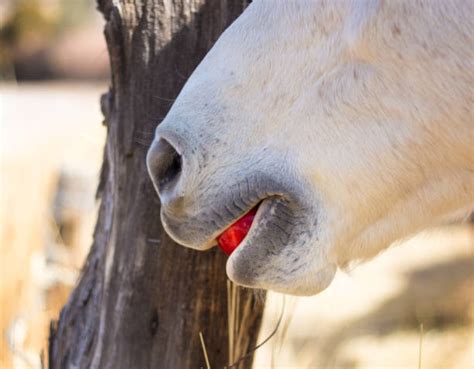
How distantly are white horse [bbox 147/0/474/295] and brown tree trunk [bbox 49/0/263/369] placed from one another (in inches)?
11.8

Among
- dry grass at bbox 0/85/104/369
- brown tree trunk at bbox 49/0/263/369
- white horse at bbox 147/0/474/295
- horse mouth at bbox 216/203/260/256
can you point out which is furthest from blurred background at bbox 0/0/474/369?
brown tree trunk at bbox 49/0/263/369

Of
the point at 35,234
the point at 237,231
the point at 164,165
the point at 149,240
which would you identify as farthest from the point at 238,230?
the point at 35,234

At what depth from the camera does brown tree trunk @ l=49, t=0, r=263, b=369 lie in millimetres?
1945

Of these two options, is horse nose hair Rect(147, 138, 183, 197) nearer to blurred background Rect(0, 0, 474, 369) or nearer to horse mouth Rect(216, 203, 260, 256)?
horse mouth Rect(216, 203, 260, 256)

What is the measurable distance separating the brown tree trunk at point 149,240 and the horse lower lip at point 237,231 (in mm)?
304

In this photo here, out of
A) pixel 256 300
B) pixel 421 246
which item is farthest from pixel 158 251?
pixel 421 246

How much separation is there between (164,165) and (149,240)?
39 cm

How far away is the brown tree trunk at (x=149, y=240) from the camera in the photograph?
1.95 m

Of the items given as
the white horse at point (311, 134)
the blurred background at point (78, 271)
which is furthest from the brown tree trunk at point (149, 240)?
the blurred background at point (78, 271)

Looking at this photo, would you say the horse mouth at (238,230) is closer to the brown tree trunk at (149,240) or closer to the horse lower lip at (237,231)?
the horse lower lip at (237,231)

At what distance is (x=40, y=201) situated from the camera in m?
4.59

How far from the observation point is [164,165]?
1660 mm

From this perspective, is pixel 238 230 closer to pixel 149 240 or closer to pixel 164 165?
pixel 164 165

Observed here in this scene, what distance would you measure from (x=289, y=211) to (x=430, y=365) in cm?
275
